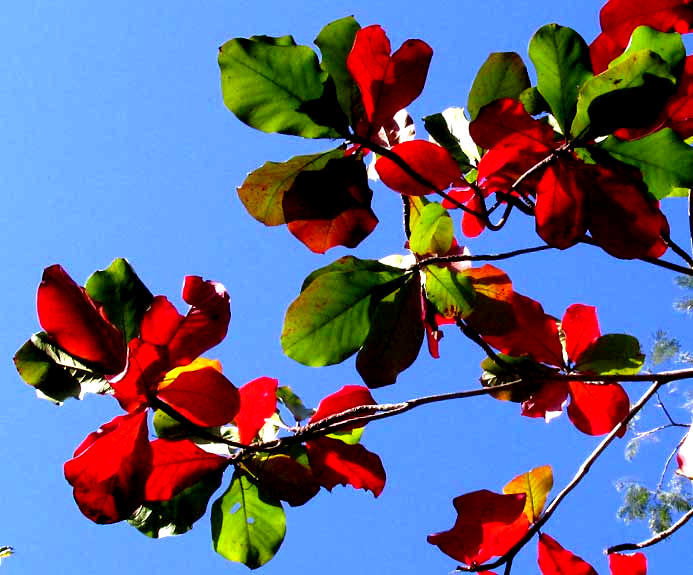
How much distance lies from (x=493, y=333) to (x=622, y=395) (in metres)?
0.37

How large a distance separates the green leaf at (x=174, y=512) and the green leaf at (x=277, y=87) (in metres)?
0.61

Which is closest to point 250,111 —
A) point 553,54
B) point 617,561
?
point 553,54

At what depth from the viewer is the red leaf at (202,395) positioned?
1.23 meters

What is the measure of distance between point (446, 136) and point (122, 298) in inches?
24.9

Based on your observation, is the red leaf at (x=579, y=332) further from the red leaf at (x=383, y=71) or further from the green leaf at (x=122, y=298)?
the green leaf at (x=122, y=298)

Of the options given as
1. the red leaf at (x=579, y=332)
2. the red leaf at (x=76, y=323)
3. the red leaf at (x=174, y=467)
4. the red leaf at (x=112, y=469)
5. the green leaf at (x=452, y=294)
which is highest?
the red leaf at (x=579, y=332)

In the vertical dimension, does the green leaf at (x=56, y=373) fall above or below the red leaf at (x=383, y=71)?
below

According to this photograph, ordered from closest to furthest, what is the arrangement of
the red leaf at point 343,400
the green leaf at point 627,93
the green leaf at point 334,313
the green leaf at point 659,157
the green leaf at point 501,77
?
1. the green leaf at point 627,93
2. the green leaf at point 659,157
3. the green leaf at point 334,313
4. the green leaf at point 501,77
5. the red leaf at point 343,400

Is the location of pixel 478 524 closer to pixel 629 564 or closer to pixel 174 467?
pixel 629 564

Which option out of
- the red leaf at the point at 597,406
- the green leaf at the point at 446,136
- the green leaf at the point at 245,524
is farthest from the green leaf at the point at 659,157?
the green leaf at the point at 245,524

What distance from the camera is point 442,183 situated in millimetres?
1271

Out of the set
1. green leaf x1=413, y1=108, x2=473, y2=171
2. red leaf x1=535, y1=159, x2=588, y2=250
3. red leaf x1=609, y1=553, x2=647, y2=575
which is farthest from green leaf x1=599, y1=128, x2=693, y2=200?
red leaf x1=609, y1=553, x2=647, y2=575

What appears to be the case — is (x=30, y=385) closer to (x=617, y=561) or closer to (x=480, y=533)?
(x=480, y=533)

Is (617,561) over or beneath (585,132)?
beneath
